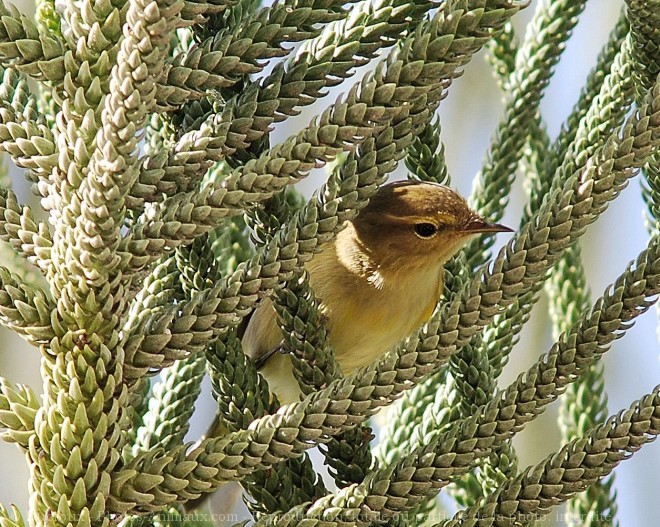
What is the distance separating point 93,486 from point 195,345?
224 mm

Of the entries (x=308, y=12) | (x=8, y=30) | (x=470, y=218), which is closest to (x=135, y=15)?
(x=8, y=30)

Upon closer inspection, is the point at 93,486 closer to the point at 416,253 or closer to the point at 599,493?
the point at 599,493

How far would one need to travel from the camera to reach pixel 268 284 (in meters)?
1.22

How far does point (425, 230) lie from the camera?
8.21ft

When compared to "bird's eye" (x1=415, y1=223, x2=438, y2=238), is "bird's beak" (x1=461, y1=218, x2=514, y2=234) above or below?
below

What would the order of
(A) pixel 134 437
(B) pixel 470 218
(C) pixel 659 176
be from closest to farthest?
(C) pixel 659 176 → (A) pixel 134 437 → (B) pixel 470 218

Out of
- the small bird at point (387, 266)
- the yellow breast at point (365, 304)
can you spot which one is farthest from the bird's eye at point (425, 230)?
the yellow breast at point (365, 304)

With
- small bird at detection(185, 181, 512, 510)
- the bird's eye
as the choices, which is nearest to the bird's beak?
small bird at detection(185, 181, 512, 510)

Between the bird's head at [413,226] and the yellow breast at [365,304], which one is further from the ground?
the bird's head at [413,226]

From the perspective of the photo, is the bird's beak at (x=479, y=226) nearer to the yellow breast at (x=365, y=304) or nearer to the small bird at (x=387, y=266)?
the small bird at (x=387, y=266)

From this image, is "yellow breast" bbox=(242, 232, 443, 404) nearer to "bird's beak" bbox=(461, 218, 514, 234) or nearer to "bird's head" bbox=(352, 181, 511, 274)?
"bird's head" bbox=(352, 181, 511, 274)

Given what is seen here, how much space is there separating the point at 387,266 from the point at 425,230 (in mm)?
153

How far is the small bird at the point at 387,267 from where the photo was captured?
2416 millimetres

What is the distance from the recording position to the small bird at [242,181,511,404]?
2416mm
